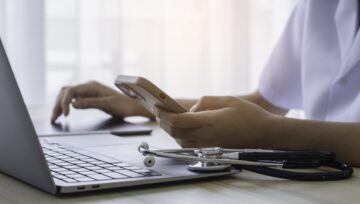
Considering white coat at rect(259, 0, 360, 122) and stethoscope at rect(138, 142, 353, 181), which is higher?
white coat at rect(259, 0, 360, 122)

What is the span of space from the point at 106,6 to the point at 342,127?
1.17 m

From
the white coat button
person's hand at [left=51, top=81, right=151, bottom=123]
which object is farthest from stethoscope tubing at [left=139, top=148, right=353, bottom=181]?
person's hand at [left=51, top=81, right=151, bottom=123]

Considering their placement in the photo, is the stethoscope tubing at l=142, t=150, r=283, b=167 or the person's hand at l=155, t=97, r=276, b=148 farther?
the person's hand at l=155, t=97, r=276, b=148

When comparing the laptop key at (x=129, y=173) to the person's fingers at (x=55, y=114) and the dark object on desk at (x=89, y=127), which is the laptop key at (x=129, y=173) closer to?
the dark object on desk at (x=89, y=127)

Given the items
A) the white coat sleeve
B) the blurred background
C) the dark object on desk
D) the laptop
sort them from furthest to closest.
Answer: the blurred background
the white coat sleeve
the dark object on desk
the laptop

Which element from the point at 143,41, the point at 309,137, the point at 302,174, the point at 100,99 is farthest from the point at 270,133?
the point at 143,41

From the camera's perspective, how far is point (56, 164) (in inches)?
28.4

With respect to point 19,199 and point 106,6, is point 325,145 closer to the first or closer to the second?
point 19,199

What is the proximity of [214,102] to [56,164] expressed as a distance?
0.89 feet

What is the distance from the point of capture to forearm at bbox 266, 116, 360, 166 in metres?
0.86

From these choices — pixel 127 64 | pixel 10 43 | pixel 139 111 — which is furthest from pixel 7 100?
→ pixel 127 64

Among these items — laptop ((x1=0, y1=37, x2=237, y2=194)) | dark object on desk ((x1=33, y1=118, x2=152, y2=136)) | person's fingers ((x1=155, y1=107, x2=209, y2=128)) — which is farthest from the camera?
dark object on desk ((x1=33, y1=118, x2=152, y2=136))

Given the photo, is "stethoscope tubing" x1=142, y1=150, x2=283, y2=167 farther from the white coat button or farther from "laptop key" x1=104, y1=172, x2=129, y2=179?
the white coat button

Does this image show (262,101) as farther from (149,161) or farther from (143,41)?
(149,161)
